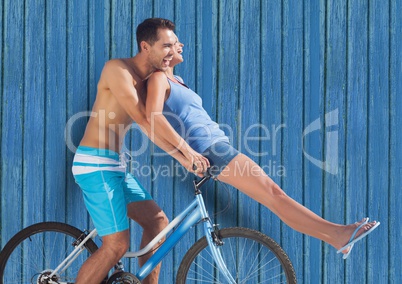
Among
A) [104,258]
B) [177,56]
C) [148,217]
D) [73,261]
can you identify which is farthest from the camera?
[73,261]

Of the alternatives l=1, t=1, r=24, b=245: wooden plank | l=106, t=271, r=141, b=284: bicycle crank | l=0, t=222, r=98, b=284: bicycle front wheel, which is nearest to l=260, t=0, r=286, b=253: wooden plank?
l=106, t=271, r=141, b=284: bicycle crank

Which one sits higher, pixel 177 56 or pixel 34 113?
pixel 177 56

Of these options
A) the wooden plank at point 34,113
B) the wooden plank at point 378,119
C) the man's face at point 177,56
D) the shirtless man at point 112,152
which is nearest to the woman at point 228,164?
the shirtless man at point 112,152

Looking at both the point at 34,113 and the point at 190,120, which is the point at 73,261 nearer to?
the point at 34,113

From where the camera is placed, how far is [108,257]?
3.70 m

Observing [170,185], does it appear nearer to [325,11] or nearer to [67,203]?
[67,203]

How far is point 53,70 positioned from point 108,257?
53.5 inches

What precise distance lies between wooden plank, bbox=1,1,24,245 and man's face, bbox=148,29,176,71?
1072 mm

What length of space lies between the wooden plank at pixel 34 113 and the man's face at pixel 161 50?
965 mm

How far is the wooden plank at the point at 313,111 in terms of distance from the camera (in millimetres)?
4461

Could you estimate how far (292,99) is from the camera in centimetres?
446

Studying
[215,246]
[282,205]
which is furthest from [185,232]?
[282,205]

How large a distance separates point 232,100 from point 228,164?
32.2 inches

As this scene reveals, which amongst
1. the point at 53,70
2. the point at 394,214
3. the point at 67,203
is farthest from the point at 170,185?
the point at 394,214
